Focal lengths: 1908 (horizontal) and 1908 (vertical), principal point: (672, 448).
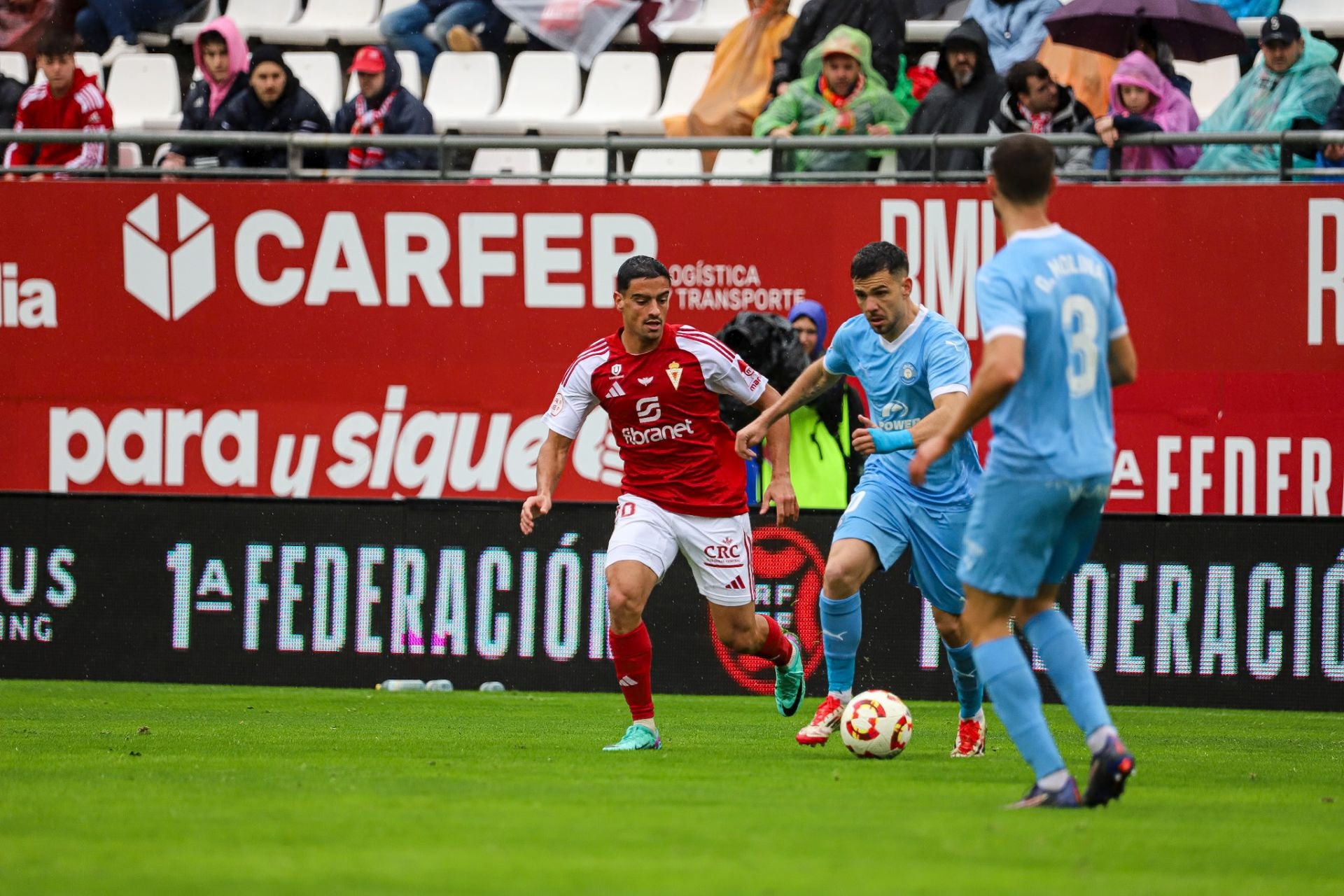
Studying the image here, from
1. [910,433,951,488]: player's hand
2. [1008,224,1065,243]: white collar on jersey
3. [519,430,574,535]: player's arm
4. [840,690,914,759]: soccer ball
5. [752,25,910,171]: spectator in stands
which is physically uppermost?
[752,25,910,171]: spectator in stands

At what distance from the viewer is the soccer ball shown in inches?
346

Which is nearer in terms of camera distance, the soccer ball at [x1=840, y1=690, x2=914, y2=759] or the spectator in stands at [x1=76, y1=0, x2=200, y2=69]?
the soccer ball at [x1=840, y1=690, x2=914, y2=759]

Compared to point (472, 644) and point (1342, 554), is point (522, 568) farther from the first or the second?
point (1342, 554)

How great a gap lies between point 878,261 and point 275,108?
342 inches

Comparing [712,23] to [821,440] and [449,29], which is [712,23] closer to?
[449,29]

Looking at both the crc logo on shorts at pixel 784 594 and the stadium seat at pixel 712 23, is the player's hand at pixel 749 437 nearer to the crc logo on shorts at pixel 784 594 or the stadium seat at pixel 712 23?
the crc logo on shorts at pixel 784 594

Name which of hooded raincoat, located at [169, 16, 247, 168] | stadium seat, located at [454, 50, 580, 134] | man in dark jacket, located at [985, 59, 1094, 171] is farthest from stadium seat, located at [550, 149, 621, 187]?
man in dark jacket, located at [985, 59, 1094, 171]

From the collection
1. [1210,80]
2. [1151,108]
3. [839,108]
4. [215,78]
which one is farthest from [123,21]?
[1210,80]

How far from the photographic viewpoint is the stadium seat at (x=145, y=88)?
19094mm

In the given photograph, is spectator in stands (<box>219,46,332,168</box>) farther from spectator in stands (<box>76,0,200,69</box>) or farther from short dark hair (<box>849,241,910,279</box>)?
short dark hair (<box>849,241,910,279</box>)

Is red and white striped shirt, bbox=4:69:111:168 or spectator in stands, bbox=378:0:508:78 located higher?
spectator in stands, bbox=378:0:508:78

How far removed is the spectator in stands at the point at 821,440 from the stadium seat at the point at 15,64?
9.27 meters

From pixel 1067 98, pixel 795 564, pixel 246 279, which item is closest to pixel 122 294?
pixel 246 279

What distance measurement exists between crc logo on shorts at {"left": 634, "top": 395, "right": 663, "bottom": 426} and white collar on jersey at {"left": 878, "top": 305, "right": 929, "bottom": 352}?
1159 mm
